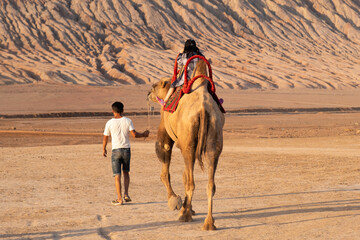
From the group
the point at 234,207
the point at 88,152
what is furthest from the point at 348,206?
the point at 88,152

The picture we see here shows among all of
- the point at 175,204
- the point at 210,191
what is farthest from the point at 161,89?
the point at 210,191

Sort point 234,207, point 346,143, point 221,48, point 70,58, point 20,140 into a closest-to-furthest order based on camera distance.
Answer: point 234,207 → point 346,143 → point 20,140 → point 70,58 → point 221,48

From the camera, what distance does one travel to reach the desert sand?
29.4 feet

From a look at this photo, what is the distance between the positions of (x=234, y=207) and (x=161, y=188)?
2.68m

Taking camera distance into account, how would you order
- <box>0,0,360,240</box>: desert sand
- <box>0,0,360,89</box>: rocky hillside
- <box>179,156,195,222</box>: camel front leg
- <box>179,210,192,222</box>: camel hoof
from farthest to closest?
<box>0,0,360,89</box>: rocky hillside
<box>0,0,360,240</box>: desert sand
<box>179,210,192,222</box>: camel hoof
<box>179,156,195,222</box>: camel front leg

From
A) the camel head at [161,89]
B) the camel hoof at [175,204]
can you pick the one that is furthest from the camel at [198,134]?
the camel head at [161,89]

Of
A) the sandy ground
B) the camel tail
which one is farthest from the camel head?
the camel tail

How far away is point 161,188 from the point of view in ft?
40.1

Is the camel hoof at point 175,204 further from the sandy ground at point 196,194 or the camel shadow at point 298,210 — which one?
the camel shadow at point 298,210

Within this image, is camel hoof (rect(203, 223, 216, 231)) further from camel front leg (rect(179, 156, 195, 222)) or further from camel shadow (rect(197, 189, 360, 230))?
camel shadow (rect(197, 189, 360, 230))

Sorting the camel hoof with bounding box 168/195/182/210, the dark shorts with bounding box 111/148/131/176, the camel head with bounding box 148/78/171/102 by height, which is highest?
the camel head with bounding box 148/78/171/102

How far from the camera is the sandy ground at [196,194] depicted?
8.05 metres

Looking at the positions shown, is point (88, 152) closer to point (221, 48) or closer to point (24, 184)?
point (24, 184)

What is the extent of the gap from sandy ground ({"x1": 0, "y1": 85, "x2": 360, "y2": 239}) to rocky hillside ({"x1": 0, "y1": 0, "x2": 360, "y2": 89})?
46.4 metres
